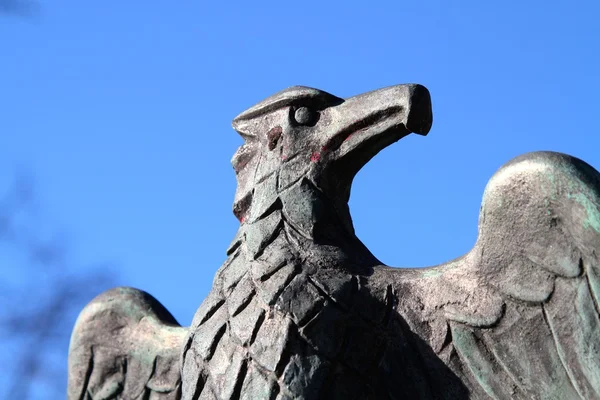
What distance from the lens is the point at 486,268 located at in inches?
145

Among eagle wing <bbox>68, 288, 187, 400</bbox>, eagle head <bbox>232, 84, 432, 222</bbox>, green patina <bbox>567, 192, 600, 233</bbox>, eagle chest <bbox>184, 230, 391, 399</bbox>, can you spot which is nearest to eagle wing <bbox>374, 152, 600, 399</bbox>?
green patina <bbox>567, 192, 600, 233</bbox>

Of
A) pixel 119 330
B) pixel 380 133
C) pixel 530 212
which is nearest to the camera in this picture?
pixel 530 212

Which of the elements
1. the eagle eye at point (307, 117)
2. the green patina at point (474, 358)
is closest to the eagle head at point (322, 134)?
the eagle eye at point (307, 117)

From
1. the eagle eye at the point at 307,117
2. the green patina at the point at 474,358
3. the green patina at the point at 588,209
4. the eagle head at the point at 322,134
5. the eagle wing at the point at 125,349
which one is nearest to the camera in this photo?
the green patina at the point at 588,209

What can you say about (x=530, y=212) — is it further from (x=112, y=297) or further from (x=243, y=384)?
(x=112, y=297)

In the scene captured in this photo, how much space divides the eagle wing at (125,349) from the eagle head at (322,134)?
19.8 inches

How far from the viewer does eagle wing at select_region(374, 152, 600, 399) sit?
3.52m

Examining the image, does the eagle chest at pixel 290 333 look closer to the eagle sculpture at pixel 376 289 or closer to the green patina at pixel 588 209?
the eagle sculpture at pixel 376 289

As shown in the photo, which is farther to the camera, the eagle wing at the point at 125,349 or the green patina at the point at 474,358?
the eagle wing at the point at 125,349

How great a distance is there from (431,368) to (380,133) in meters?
0.71

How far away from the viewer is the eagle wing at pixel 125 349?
427cm

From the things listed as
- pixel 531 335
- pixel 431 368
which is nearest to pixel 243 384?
pixel 431 368

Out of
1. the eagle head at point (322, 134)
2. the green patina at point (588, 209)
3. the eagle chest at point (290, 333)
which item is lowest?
the eagle chest at point (290, 333)

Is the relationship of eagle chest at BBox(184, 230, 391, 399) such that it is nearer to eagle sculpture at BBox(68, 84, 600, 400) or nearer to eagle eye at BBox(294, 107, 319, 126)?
eagle sculpture at BBox(68, 84, 600, 400)
